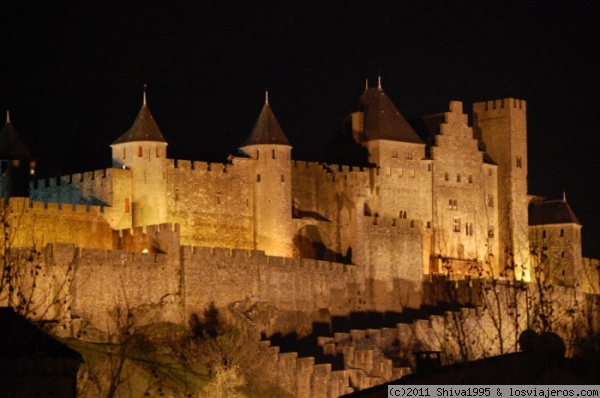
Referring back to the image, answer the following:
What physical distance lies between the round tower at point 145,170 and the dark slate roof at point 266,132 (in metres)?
5.25

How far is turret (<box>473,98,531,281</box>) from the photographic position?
99.9m

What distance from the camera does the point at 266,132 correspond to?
88875 millimetres

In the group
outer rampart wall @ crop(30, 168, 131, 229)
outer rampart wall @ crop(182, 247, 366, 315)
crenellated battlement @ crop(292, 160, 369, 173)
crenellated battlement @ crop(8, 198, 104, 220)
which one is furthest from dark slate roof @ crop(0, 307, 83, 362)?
crenellated battlement @ crop(292, 160, 369, 173)

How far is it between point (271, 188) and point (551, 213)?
21.7 metres

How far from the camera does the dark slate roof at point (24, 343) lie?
4644 cm

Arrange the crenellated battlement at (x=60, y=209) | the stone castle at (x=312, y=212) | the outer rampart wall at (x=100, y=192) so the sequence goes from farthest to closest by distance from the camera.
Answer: the outer rampart wall at (x=100, y=192), the stone castle at (x=312, y=212), the crenellated battlement at (x=60, y=209)

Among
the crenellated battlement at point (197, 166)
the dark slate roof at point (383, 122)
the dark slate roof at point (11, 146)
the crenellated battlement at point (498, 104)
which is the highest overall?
the crenellated battlement at point (498, 104)

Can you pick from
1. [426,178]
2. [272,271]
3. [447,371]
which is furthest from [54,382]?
[426,178]

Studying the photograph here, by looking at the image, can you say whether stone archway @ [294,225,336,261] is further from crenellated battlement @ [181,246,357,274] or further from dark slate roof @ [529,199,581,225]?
dark slate roof @ [529,199,581,225]

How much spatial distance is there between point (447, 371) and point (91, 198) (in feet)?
118

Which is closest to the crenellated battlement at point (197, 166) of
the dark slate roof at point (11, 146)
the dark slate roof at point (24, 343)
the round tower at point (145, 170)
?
the round tower at point (145, 170)

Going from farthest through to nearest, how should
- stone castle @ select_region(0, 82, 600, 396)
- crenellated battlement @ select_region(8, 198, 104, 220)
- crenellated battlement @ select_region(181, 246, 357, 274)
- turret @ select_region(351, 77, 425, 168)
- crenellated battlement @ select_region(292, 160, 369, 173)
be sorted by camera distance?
turret @ select_region(351, 77, 425, 168) < crenellated battlement @ select_region(292, 160, 369, 173) < crenellated battlement @ select_region(181, 246, 357, 274) < crenellated battlement @ select_region(8, 198, 104, 220) < stone castle @ select_region(0, 82, 600, 396)

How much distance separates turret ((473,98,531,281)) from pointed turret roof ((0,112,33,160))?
78.7 ft

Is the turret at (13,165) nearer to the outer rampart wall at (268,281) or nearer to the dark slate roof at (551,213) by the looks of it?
the outer rampart wall at (268,281)
